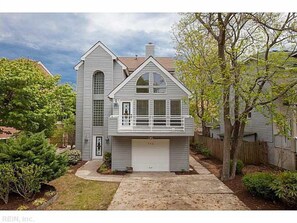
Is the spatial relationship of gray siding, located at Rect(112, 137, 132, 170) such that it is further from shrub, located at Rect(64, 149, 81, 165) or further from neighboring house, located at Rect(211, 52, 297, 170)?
neighboring house, located at Rect(211, 52, 297, 170)

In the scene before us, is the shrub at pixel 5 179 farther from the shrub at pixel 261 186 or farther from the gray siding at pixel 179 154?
the shrub at pixel 261 186

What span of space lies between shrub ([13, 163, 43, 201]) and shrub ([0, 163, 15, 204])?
11 cm

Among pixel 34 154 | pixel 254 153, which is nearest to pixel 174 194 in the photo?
pixel 34 154

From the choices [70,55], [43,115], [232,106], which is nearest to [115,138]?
[43,115]

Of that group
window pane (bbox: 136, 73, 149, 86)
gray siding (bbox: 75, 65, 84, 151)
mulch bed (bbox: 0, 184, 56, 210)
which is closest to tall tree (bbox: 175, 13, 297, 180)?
window pane (bbox: 136, 73, 149, 86)

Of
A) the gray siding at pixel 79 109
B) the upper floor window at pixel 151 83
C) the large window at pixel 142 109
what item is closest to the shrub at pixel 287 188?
the large window at pixel 142 109

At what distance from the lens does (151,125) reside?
800 cm

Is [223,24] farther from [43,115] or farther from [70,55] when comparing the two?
[43,115]

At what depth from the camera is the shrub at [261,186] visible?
15.7 feet

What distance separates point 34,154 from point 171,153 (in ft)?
16.2

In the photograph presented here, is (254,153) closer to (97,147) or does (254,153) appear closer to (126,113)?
(126,113)

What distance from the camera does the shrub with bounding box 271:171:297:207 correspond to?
165 inches
